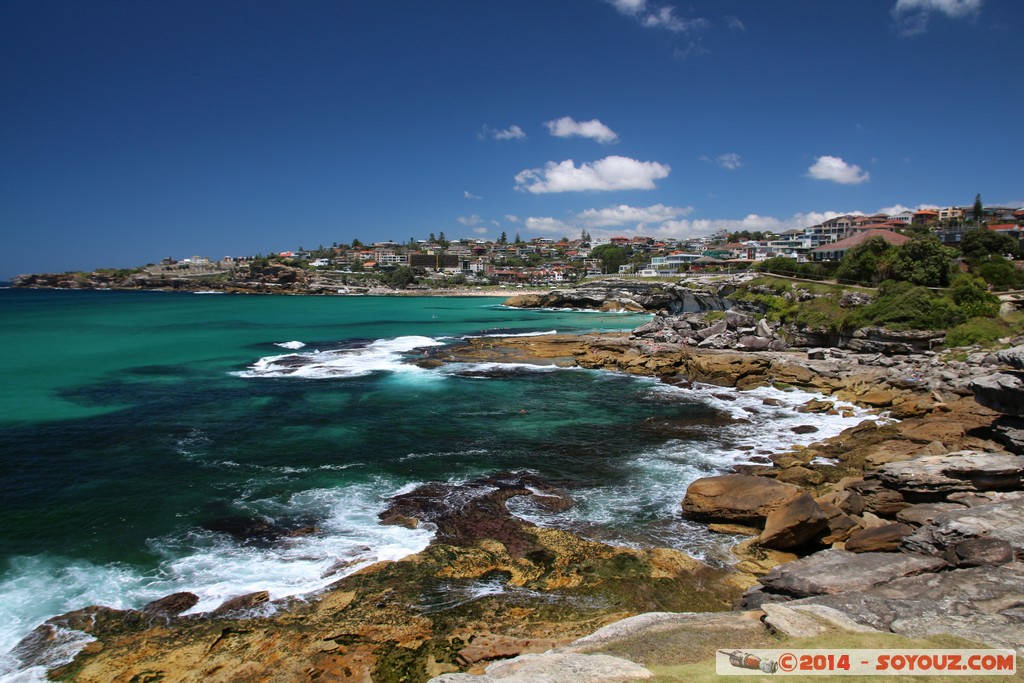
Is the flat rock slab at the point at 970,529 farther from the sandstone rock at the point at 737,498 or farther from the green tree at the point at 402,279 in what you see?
the green tree at the point at 402,279

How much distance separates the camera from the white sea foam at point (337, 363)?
1399 inches

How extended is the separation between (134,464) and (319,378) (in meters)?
15.4

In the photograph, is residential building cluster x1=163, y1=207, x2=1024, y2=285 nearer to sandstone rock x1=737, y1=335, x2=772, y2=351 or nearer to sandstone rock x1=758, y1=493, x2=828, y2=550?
sandstone rock x1=737, y1=335, x2=772, y2=351

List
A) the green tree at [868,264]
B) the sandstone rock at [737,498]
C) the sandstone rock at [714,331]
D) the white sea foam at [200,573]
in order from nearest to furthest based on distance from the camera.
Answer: the white sea foam at [200,573] → the sandstone rock at [737,498] → the sandstone rock at [714,331] → the green tree at [868,264]

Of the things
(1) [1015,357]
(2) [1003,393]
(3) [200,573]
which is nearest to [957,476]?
(2) [1003,393]

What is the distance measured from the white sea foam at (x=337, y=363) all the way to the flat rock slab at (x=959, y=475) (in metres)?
27.7

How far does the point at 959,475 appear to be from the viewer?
44.9ft

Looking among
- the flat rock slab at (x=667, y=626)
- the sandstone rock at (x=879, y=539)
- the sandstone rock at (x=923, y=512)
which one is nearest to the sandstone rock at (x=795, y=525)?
the sandstone rock at (x=879, y=539)

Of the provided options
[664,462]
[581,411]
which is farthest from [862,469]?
[581,411]

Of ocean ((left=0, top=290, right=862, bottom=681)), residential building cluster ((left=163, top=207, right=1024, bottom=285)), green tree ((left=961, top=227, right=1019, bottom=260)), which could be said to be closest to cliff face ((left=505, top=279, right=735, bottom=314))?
residential building cluster ((left=163, top=207, right=1024, bottom=285))

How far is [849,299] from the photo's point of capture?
3775 centimetres

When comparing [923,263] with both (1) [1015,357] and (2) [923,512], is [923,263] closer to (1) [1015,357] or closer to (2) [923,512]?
(1) [1015,357]

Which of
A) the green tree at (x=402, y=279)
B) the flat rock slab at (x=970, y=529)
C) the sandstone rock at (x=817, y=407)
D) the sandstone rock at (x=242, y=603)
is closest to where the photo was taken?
the flat rock slab at (x=970, y=529)

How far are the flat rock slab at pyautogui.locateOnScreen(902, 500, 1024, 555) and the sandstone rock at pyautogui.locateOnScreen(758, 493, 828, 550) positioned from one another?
1641 millimetres
